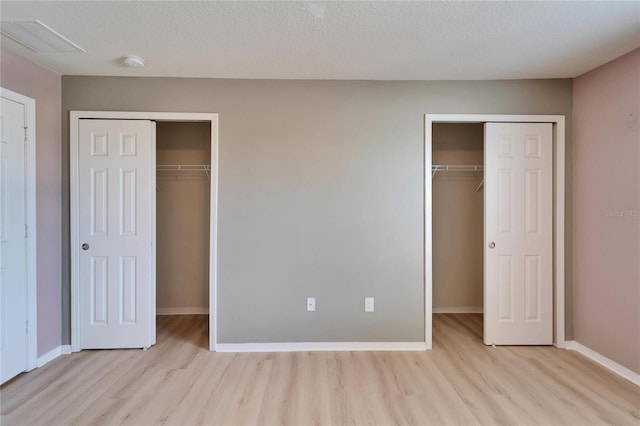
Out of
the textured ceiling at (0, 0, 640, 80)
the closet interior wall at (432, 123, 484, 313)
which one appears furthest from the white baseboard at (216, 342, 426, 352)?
the textured ceiling at (0, 0, 640, 80)

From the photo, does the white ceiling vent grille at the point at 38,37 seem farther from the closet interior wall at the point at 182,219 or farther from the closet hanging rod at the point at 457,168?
the closet hanging rod at the point at 457,168

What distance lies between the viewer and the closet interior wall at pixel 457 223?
3668 mm

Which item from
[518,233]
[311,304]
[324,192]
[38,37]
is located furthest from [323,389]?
[38,37]

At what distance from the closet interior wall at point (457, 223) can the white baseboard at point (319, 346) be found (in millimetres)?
1184

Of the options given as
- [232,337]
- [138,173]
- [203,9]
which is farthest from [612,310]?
[138,173]

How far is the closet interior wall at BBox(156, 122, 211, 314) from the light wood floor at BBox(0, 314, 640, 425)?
92 centimetres

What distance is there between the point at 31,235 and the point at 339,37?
285 centimetres

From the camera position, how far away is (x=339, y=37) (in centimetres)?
206

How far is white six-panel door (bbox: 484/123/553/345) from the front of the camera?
2807 millimetres

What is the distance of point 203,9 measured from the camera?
179cm

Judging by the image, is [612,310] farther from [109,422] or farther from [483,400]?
[109,422]

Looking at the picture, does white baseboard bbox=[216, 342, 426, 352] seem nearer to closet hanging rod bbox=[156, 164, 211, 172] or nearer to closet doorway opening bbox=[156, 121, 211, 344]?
closet doorway opening bbox=[156, 121, 211, 344]

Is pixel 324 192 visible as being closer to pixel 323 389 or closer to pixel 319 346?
pixel 319 346

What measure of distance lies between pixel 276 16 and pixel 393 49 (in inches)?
35.3
